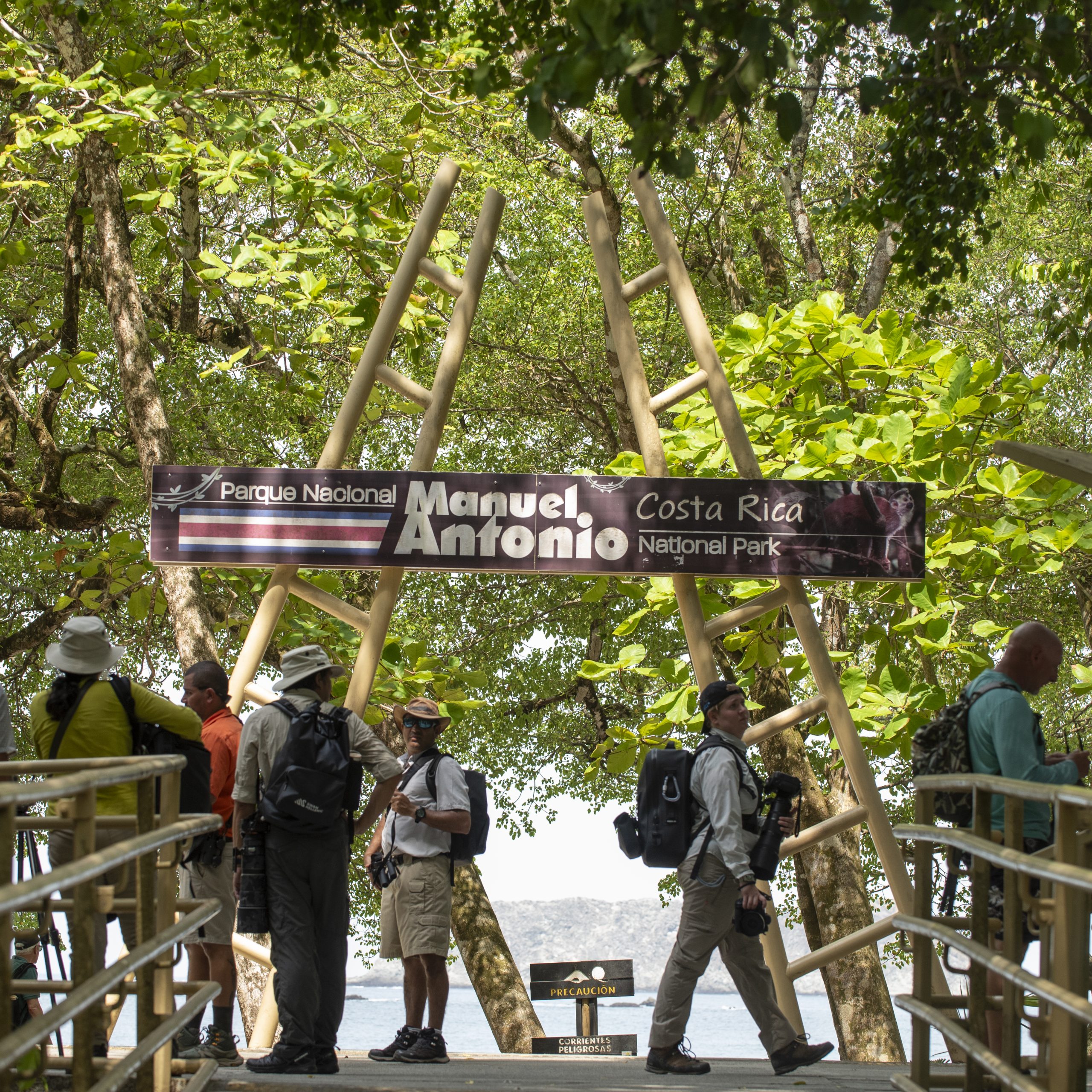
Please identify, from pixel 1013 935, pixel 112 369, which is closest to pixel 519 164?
pixel 112 369

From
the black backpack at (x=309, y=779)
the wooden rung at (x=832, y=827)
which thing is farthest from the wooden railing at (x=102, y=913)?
the wooden rung at (x=832, y=827)

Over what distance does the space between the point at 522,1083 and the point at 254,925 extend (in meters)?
1.23

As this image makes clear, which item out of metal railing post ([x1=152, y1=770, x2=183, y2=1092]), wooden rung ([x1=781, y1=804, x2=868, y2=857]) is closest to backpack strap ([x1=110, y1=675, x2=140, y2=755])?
metal railing post ([x1=152, y1=770, x2=183, y2=1092])

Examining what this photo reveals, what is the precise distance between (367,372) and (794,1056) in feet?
13.5

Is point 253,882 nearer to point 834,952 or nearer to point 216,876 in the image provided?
point 216,876

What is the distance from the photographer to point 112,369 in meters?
17.5

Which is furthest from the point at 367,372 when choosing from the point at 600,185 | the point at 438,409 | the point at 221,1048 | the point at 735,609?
the point at 600,185

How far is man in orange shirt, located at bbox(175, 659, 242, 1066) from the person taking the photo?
575 cm

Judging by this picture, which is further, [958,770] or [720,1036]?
[720,1036]

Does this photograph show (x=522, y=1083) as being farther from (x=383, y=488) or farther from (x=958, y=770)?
(x=383, y=488)

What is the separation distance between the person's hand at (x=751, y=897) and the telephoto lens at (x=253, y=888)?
1956mm

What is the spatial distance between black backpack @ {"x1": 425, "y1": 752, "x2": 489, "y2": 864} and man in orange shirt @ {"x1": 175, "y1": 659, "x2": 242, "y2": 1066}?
36.8 inches

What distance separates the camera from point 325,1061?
213 inches

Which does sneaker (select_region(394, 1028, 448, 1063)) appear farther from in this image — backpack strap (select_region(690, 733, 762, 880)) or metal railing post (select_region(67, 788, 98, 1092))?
metal railing post (select_region(67, 788, 98, 1092))
